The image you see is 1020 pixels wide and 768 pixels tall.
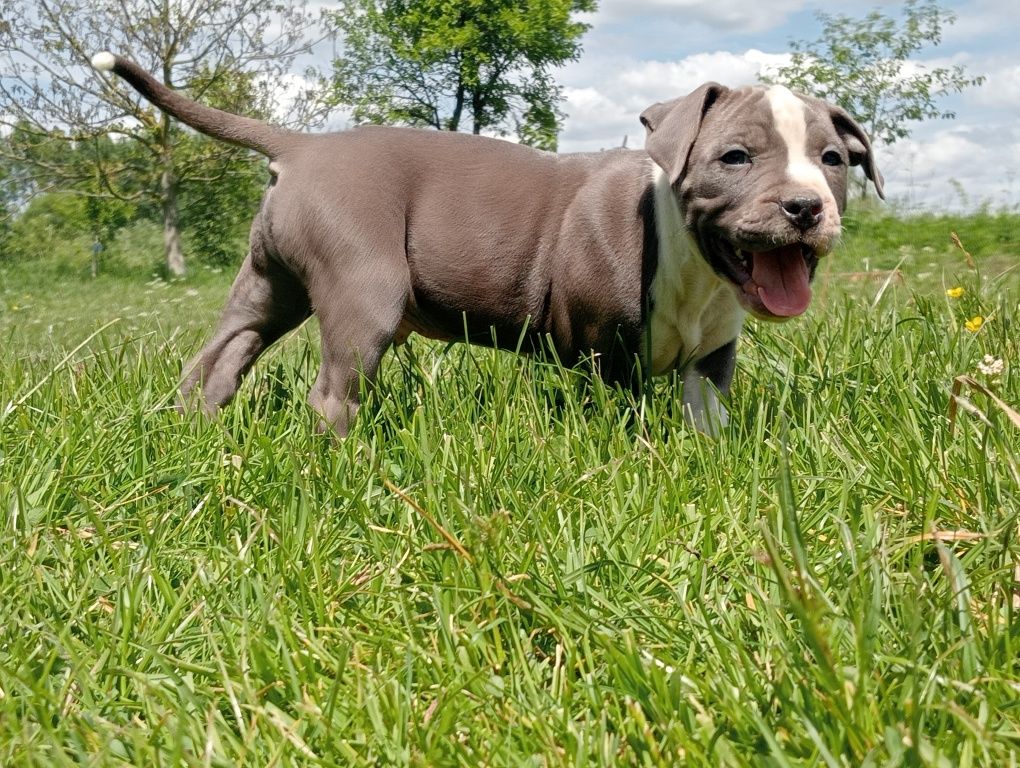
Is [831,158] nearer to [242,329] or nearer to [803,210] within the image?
[803,210]

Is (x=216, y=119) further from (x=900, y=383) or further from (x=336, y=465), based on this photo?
(x=900, y=383)

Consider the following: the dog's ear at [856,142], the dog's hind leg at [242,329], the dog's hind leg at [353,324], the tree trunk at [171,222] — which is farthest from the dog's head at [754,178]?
the tree trunk at [171,222]

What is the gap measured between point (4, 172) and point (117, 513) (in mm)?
21986

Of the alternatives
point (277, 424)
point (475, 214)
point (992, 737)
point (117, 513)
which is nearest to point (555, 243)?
point (475, 214)

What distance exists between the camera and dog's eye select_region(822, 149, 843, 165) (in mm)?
3317

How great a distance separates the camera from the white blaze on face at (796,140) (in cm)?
306

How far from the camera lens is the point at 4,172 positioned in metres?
21.8

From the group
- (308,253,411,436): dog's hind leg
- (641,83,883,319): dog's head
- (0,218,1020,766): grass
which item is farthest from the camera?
(308,253,411,436): dog's hind leg

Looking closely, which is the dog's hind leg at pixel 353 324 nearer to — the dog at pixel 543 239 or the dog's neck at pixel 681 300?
the dog at pixel 543 239

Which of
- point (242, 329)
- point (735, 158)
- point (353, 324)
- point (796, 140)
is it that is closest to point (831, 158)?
point (796, 140)

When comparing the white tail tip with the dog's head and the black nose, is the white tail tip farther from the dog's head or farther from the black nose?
the black nose

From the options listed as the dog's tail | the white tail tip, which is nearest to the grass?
the dog's tail

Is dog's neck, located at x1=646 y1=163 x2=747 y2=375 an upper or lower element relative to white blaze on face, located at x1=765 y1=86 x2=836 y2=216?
lower

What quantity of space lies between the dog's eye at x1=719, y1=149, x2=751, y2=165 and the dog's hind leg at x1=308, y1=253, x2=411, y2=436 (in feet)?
3.63
